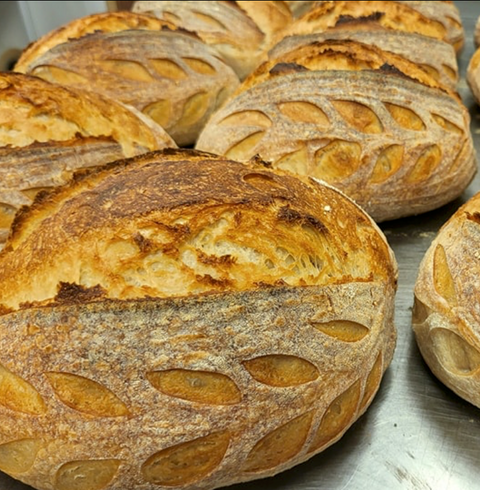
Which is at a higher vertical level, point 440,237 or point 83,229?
point 83,229

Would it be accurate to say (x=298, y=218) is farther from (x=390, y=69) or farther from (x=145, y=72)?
(x=145, y=72)

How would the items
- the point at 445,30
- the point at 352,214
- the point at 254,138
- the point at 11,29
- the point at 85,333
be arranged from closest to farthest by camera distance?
1. the point at 85,333
2. the point at 352,214
3. the point at 254,138
4. the point at 445,30
5. the point at 11,29

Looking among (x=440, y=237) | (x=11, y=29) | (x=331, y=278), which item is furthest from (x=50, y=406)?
(x=11, y=29)

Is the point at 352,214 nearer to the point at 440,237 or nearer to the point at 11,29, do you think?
the point at 440,237


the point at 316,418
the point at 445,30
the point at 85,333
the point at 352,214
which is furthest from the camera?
the point at 445,30

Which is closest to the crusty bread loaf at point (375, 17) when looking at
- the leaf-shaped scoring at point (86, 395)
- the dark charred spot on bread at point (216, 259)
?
the dark charred spot on bread at point (216, 259)

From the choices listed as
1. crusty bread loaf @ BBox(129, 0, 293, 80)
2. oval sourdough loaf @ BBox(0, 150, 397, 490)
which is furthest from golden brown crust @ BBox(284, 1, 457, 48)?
oval sourdough loaf @ BBox(0, 150, 397, 490)

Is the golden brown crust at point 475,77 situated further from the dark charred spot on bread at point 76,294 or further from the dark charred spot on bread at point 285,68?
the dark charred spot on bread at point 76,294

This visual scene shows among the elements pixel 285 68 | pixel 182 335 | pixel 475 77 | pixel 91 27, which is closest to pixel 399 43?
pixel 475 77
